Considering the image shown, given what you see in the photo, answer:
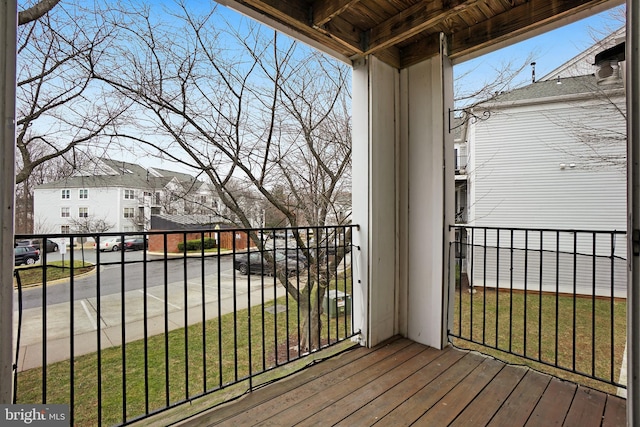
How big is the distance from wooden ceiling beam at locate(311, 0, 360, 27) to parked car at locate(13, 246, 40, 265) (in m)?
1.98

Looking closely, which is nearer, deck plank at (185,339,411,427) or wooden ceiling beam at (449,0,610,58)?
deck plank at (185,339,411,427)

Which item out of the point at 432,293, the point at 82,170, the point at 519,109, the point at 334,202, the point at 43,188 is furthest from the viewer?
the point at 519,109

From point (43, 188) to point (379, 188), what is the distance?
3075 millimetres

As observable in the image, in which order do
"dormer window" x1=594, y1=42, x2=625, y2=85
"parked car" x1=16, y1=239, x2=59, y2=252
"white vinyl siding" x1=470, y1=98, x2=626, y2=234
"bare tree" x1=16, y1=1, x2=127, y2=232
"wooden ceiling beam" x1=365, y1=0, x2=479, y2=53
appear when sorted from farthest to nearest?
"white vinyl siding" x1=470, y1=98, x2=626, y2=234
"bare tree" x1=16, y1=1, x2=127, y2=232
"wooden ceiling beam" x1=365, y1=0, x2=479, y2=53
"dormer window" x1=594, y1=42, x2=625, y2=85
"parked car" x1=16, y1=239, x2=59, y2=252

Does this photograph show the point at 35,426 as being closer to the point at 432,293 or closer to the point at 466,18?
the point at 432,293

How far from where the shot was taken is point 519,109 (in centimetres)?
528

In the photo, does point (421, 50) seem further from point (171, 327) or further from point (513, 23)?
point (171, 327)

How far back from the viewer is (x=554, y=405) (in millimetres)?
1588

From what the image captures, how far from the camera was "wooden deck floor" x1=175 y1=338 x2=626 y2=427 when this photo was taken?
4.85 feet

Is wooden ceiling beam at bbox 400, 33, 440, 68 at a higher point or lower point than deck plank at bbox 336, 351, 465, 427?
higher

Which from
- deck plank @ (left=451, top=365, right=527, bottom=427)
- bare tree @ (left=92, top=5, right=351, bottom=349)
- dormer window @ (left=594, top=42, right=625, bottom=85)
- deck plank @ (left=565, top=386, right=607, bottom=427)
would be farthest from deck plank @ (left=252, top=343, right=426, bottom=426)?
dormer window @ (left=594, top=42, right=625, bottom=85)

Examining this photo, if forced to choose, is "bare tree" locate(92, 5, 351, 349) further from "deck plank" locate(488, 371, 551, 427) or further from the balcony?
"deck plank" locate(488, 371, 551, 427)

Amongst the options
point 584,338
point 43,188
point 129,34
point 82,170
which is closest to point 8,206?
point 43,188

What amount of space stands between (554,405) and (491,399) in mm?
317
